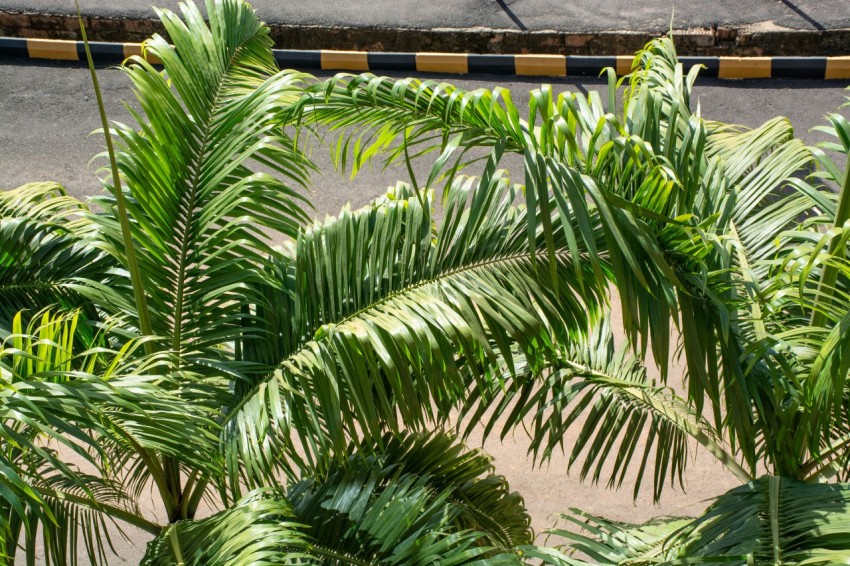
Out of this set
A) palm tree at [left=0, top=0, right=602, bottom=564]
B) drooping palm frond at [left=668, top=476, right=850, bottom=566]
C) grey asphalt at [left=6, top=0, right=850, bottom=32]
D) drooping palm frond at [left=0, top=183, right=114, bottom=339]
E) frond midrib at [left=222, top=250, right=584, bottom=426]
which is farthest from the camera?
→ grey asphalt at [left=6, top=0, right=850, bottom=32]

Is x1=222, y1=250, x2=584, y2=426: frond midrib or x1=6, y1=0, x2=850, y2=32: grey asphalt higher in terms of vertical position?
x1=6, y1=0, x2=850, y2=32: grey asphalt

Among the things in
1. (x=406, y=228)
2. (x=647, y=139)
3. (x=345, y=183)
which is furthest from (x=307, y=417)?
(x=345, y=183)

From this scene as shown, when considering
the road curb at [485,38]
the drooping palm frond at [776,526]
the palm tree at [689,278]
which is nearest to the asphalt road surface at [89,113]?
the road curb at [485,38]

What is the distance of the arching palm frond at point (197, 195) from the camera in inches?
130

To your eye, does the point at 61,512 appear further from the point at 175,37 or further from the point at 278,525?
the point at 175,37

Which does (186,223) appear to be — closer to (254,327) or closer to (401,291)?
(254,327)

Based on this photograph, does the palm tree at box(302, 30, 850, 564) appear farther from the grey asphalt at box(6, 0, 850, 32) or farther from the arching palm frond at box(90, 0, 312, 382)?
the grey asphalt at box(6, 0, 850, 32)

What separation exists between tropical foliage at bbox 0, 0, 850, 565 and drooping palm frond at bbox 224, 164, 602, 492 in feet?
0.04

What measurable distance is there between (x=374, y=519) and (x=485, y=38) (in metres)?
6.04

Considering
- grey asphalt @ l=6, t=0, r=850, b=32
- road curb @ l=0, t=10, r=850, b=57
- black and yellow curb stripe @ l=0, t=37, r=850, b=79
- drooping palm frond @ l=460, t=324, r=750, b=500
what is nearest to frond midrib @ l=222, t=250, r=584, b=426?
drooping palm frond @ l=460, t=324, r=750, b=500

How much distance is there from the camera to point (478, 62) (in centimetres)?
809

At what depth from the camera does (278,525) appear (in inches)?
99.3

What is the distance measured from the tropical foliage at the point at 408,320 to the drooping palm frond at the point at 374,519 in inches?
0.4

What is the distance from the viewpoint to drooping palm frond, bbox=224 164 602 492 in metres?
2.76
